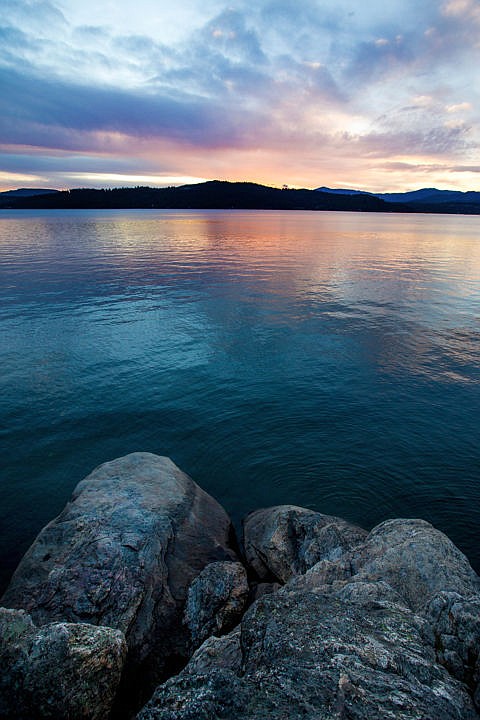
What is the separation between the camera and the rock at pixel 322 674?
534 cm

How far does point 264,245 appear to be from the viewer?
109562 millimetres

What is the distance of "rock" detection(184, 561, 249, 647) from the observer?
32.0 feet

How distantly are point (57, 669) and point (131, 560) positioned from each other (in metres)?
3.51

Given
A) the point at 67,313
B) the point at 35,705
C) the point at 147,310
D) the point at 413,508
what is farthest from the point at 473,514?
the point at 67,313

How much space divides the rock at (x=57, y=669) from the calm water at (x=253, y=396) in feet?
23.8

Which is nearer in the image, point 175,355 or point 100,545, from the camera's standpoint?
point 100,545

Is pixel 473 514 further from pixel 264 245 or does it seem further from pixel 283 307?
pixel 264 245

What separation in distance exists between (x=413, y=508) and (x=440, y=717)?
12.3 metres

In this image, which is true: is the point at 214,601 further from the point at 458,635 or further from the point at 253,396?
the point at 253,396

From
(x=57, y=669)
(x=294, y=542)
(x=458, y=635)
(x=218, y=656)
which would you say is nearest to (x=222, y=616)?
(x=218, y=656)

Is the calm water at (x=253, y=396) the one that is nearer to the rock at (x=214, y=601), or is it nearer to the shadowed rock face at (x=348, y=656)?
the rock at (x=214, y=601)

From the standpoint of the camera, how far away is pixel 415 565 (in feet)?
32.4

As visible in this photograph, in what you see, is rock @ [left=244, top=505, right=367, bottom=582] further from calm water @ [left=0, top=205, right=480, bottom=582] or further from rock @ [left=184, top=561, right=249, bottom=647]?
calm water @ [left=0, top=205, right=480, bottom=582]

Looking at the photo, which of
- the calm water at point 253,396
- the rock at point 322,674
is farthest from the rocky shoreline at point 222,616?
the calm water at point 253,396
